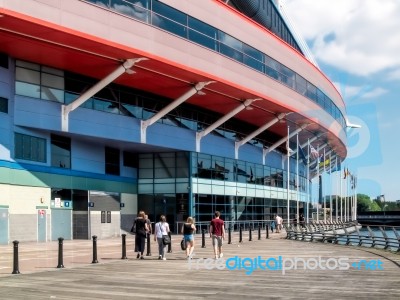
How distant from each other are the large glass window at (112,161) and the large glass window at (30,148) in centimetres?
701

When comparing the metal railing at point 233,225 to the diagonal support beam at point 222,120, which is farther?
the diagonal support beam at point 222,120

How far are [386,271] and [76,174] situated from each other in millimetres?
23936

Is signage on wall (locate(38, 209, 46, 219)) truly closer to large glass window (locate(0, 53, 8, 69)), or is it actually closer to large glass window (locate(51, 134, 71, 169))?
large glass window (locate(51, 134, 71, 169))

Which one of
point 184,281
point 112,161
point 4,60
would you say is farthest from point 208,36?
point 184,281

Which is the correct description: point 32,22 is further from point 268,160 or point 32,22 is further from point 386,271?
point 268,160

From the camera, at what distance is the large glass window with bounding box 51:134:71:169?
111 ft

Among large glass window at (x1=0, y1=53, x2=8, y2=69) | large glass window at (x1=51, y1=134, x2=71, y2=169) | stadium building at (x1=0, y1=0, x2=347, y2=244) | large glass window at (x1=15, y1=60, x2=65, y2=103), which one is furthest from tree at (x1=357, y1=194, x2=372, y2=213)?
large glass window at (x1=0, y1=53, x2=8, y2=69)

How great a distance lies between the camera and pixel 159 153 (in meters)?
42.7

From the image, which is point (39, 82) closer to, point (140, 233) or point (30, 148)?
point (30, 148)

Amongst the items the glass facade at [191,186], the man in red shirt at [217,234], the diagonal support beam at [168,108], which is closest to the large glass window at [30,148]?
the diagonal support beam at [168,108]

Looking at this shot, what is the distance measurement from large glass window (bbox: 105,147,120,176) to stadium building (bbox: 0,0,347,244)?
77 mm

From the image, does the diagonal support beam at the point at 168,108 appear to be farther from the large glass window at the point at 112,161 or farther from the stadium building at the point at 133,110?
the large glass window at the point at 112,161

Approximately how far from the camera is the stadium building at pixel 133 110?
98.8ft

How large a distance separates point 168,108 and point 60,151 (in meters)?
7.71
